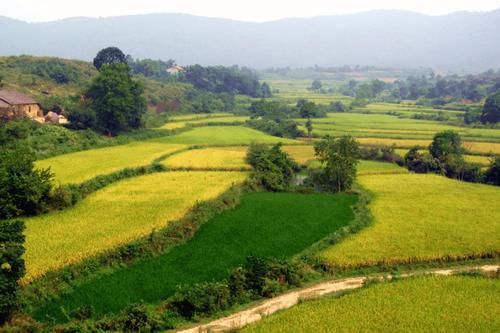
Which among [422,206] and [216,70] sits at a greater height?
[216,70]

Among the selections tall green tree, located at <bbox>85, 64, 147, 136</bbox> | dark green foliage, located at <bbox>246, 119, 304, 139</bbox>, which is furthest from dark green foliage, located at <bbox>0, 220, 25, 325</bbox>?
dark green foliage, located at <bbox>246, 119, 304, 139</bbox>

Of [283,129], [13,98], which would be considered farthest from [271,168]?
[13,98]

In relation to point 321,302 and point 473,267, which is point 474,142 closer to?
point 473,267

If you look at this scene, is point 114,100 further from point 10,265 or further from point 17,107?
point 10,265

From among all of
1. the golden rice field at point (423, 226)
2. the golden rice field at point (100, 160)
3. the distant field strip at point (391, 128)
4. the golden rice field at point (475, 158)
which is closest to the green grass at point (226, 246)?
the golden rice field at point (423, 226)

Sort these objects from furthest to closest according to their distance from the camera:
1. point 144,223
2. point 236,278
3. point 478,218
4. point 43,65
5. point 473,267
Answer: point 43,65 < point 478,218 < point 144,223 < point 473,267 < point 236,278

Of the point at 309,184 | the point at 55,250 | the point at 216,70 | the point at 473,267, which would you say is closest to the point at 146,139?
the point at 309,184
